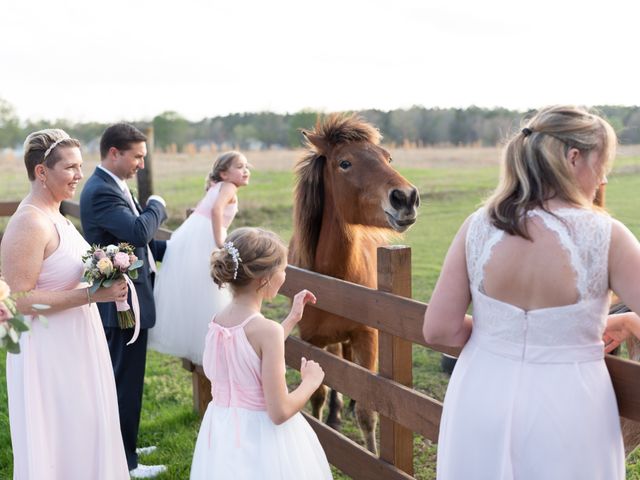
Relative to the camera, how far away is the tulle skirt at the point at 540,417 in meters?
2.05

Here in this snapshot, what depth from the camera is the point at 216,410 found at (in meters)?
2.80

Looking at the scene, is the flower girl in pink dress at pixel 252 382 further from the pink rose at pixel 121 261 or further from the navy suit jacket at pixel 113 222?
the navy suit jacket at pixel 113 222

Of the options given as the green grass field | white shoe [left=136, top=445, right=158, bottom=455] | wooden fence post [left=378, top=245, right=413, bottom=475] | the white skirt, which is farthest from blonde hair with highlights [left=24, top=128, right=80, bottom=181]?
white shoe [left=136, top=445, right=158, bottom=455]

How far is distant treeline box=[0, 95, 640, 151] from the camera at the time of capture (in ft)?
75.6

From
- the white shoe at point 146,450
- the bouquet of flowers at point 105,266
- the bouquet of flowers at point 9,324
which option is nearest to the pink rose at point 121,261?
the bouquet of flowers at point 105,266

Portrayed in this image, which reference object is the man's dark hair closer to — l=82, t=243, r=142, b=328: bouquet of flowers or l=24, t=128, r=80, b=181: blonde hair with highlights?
l=24, t=128, r=80, b=181: blonde hair with highlights

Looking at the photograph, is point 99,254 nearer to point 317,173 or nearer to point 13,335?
point 13,335

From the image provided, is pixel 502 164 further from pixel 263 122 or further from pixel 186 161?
pixel 263 122

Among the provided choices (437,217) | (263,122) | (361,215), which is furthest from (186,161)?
(361,215)

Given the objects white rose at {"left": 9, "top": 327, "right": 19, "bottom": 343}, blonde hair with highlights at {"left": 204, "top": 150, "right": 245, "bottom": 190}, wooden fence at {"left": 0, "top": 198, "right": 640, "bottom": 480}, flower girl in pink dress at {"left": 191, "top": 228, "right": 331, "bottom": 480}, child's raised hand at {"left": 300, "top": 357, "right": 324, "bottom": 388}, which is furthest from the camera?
blonde hair with highlights at {"left": 204, "top": 150, "right": 245, "bottom": 190}

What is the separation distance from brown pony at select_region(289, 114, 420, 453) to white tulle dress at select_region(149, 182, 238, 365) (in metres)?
1.09

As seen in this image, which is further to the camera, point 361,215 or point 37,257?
point 361,215

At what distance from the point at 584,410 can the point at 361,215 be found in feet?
8.86

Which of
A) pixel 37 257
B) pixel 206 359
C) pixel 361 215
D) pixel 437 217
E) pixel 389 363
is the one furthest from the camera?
pixel 437 217
